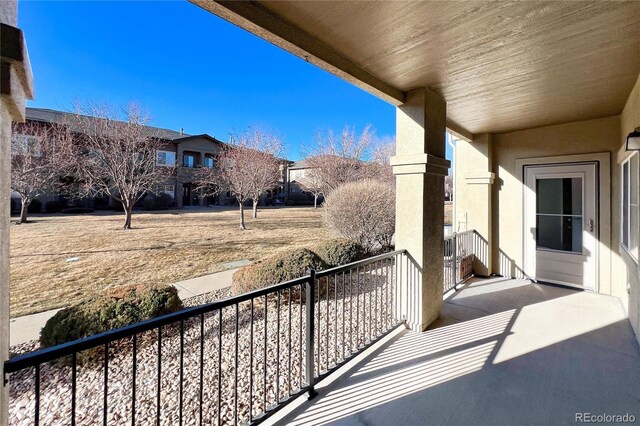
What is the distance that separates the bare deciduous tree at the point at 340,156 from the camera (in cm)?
1544

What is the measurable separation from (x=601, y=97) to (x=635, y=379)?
3074 millimetres

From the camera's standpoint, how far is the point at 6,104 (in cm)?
104

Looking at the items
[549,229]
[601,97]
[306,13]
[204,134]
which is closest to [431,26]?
[306,13]

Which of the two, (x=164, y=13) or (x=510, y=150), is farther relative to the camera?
(x=164, y=13)

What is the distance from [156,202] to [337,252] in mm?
19482

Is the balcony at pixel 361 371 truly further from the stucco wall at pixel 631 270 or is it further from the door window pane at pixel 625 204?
the door window pane at pixel 625 204

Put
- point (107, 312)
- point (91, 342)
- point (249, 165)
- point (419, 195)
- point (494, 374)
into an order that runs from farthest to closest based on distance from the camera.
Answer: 1. point (249, 165)
2. point (419, 195)
3. point (107, 312)
4. point (494, 374)
5. point (91, 342)

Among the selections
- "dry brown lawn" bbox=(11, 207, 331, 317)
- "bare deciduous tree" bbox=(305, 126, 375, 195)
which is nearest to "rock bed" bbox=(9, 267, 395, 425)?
"dry brown lawn" bbox=(11, 207, 331, 317)

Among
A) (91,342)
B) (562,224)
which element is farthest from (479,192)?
(91,342)

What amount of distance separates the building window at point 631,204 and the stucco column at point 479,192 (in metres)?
1.82

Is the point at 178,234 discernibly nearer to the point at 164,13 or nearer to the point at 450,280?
the point at 164,13

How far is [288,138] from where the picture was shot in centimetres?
1625

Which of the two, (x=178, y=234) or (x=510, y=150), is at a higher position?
(x=510, y=150)

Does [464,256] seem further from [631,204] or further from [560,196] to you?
[631,204]
